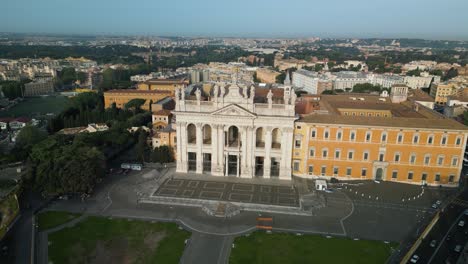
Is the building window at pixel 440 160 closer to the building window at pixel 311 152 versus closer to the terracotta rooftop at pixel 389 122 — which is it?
the terracotta rooftop at pixel 389 122

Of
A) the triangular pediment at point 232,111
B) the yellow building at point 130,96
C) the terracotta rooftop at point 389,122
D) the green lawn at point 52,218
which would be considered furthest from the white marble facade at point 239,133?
the yellow building at point 130,96

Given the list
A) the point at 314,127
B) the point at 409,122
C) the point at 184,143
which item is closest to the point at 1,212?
the point at 184,143

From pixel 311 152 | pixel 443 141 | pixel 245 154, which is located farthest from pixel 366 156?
pixel 245 154

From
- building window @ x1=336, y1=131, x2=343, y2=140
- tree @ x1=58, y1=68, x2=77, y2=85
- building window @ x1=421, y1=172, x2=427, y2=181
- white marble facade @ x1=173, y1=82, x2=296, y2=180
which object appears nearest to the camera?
building window @ x1=421, y1=172, x2=427, y2=181

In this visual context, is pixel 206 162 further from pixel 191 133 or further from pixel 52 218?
pixel 52 218

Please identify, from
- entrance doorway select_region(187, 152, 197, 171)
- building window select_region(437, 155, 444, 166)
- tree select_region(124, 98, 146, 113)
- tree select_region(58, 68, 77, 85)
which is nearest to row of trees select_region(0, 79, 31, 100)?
tree select_region(58, 68, 77, 85)

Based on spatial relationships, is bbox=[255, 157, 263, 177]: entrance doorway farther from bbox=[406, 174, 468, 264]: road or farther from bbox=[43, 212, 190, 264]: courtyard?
bbox=[406, 174, 468, 264]: road

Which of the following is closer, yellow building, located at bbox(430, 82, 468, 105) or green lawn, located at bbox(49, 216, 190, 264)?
green lawn, located at bbox(49, 216, 190, 264)
